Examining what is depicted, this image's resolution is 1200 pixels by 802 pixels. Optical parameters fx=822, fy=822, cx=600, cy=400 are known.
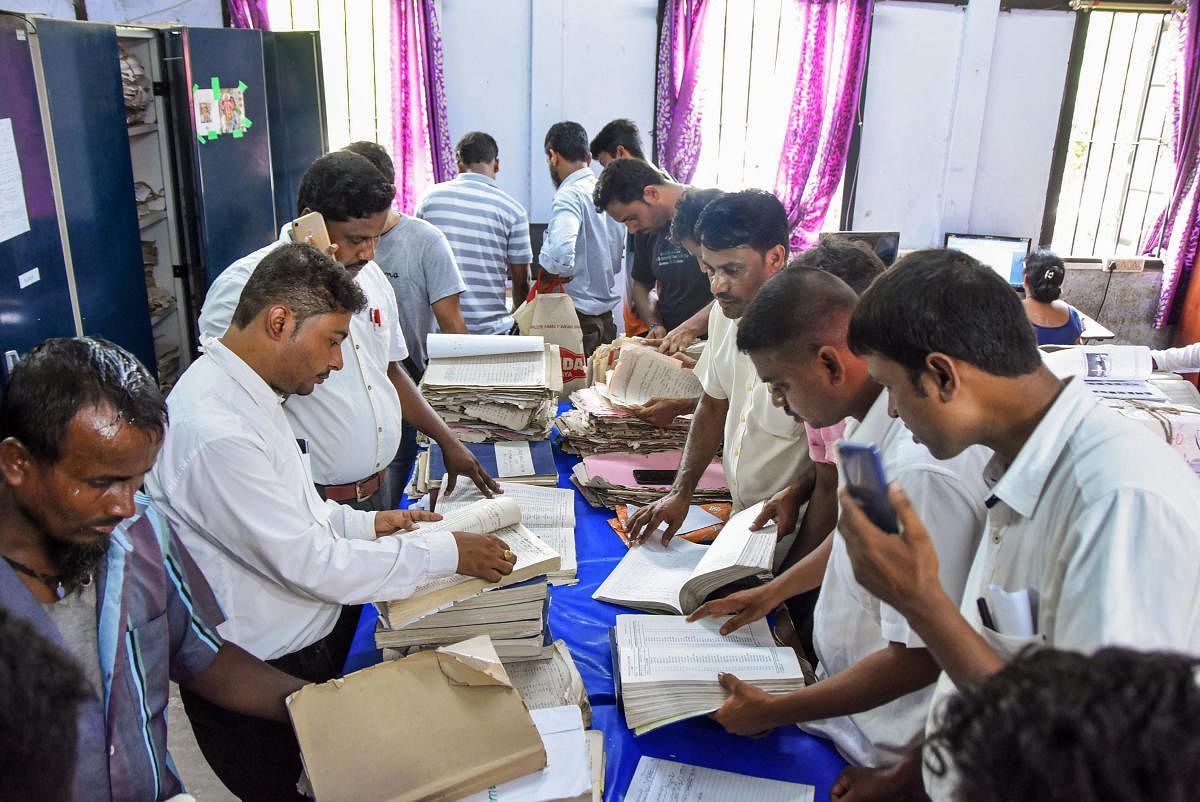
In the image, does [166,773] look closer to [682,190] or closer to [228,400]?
[228,400]

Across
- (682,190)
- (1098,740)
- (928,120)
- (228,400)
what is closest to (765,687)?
(1098,740)

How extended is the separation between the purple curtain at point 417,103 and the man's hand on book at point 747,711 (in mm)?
4778

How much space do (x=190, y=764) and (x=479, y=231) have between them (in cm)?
256

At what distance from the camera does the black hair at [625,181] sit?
3574 millimetres

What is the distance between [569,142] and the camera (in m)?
4.52

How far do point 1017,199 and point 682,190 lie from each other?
Answer: 405cm

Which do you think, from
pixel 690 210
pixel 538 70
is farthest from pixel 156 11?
pixel 690 210

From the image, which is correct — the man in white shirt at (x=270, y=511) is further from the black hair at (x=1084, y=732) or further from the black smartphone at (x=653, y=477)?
the black hair at (x=1084, y=732)

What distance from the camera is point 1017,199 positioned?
21.2 feet

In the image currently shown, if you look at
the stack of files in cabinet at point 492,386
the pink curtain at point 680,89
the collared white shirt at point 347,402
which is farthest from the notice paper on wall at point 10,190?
the pink curtain at point 680,89

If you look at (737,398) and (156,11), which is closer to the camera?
(737,398)

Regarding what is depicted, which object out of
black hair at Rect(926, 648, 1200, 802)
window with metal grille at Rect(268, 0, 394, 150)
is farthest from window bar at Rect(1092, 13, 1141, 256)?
black hair at Rect(926, 648, 1200, 802)

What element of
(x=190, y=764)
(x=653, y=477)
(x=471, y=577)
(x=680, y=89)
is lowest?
(x=190, y=764)

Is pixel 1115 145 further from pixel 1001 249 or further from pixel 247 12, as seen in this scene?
pixel 247 12
